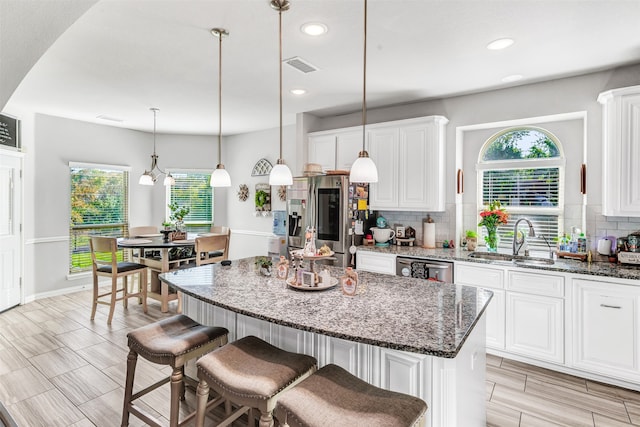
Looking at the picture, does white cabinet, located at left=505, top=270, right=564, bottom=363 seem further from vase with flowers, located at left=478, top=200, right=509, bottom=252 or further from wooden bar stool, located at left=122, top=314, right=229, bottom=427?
wooden bar stool, located at left=122, top=314, right=229, bottom=427

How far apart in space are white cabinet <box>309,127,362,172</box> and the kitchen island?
2464 mm

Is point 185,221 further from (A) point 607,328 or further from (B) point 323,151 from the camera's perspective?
(A) point 607,328

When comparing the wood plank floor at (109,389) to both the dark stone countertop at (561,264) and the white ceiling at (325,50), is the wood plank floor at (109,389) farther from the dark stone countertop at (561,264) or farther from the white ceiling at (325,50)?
the white ceiling at (325,50)

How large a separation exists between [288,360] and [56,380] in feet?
7.94

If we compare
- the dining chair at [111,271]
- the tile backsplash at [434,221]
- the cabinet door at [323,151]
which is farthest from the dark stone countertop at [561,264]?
the dining chair at [111,271]

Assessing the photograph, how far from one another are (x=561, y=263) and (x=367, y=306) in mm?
2347

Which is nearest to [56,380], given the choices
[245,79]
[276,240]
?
[276,240]

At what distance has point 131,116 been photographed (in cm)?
511

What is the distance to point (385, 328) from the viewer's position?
1.48 m

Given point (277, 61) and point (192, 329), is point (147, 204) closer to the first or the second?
point (277, 61)

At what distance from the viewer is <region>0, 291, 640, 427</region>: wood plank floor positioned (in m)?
2.37

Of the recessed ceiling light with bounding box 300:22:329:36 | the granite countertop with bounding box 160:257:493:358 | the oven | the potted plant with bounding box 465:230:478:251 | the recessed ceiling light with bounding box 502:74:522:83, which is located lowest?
the oven

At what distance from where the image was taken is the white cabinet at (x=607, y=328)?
2664 mm

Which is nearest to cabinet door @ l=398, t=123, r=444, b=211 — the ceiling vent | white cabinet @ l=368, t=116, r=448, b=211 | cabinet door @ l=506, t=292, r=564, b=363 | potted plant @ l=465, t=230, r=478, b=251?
white cabinet @ l=368, t=116, r=448, b=211
